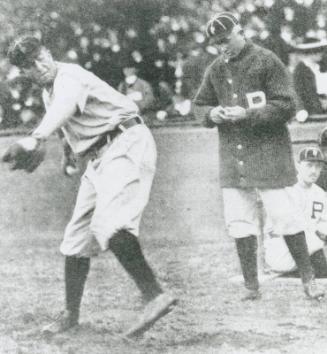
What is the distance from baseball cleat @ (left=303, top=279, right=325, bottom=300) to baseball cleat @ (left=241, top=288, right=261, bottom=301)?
0.23 metres

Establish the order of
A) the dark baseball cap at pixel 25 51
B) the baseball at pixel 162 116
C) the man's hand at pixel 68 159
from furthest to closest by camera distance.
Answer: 1. the baseball at pixel 162 116
2. the man's hand at pixel 68 159
3. the dark baseball cap at pixel 25 51

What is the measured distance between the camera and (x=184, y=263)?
15.0 ft

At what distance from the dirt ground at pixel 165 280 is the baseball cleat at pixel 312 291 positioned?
2.5 inches

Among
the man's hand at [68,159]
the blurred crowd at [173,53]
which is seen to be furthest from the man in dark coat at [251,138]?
A: the blurred crowd at [173,53]

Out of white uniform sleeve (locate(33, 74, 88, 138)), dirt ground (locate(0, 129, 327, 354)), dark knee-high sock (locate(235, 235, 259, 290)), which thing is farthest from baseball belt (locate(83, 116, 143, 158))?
dark knee-high sock (locate(235, 235, 259, 290))

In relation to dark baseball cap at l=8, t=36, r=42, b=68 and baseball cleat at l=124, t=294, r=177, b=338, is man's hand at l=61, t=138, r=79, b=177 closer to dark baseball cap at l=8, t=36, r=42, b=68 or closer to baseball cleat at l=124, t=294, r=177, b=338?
dark baseball cap at l=8, t=36, r=42, b=68

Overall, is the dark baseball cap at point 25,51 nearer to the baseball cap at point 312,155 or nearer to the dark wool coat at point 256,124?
the dark wool coat at point 256,124

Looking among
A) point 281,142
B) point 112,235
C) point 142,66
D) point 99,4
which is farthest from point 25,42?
point 142,66

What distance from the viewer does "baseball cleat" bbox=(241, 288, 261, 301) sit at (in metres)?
3.65

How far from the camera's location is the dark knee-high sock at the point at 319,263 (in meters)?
4.16

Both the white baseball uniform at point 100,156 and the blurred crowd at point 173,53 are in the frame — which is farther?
the blurred crowd at point 173,53

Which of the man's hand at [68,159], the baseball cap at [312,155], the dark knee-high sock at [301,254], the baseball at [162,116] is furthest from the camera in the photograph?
the baseball at [162,116]

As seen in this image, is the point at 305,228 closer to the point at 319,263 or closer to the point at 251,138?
the point at 319,263

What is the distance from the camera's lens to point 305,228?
164 inches
